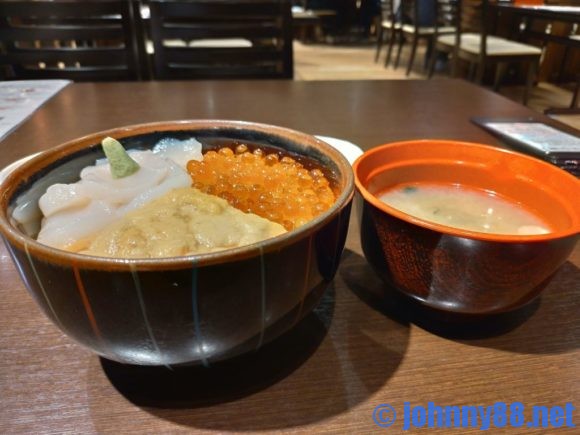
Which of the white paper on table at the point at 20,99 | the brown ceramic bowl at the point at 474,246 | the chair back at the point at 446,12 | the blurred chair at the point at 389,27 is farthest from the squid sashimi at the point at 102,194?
the blurred chair at the point at 389,27

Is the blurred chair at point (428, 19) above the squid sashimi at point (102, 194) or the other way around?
the other way around

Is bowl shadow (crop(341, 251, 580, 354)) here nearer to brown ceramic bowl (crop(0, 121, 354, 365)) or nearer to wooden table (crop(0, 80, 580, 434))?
wooden table (crop(0, 80, 580, 434))

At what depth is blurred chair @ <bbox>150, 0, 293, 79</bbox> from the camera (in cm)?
167

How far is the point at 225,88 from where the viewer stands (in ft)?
4.53

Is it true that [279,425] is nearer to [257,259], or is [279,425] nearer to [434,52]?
[257,259]

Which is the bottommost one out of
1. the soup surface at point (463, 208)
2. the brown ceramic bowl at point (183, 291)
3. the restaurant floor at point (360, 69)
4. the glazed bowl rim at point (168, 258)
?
the restaurant floor at point (360, 69)

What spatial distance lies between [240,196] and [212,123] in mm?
124

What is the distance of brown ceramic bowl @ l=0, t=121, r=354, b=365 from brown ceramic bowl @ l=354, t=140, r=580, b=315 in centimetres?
7

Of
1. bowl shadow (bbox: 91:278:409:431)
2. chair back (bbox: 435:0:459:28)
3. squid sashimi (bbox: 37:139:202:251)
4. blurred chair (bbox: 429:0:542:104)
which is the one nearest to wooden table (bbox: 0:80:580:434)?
bowl shadow (bbox: 91:278:409:431)

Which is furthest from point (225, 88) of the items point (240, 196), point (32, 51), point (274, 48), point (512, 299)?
point (512, 299)

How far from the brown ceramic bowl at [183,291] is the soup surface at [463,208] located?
7.0 inches

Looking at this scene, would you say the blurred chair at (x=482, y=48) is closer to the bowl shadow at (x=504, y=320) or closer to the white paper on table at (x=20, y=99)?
the white paper on table at (x=20, y=99)

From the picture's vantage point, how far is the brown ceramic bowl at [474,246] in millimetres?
404

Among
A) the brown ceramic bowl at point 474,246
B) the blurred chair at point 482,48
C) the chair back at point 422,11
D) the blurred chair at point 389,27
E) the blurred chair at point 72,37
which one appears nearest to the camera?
the brown ceramic bowl at point 474,246
